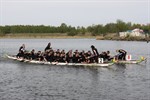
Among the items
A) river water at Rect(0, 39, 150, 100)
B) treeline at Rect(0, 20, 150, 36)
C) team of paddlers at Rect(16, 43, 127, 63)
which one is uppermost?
treeline at Rect(0, 20, 150, 36)

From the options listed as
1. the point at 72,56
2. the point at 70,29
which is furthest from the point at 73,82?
the point at 70,29

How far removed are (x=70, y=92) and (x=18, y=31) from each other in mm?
168530

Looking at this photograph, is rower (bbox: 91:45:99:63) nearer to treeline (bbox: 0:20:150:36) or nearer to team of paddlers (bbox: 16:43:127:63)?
team of paddlers (bbox: 16:43:127:63)

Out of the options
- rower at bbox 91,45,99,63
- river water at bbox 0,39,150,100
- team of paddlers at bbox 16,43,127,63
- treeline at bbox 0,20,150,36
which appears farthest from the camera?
treeline at bbox 0,20,150,36

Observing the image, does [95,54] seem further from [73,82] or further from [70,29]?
[70,29]

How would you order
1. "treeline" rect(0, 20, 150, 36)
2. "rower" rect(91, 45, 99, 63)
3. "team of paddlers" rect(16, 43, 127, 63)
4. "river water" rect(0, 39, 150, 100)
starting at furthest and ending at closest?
"treeline" rect(0, 20, 150, 36) < "team of paddlers" rect(16, 43, 127, 63) < "rower" rect(91, 45, 99, 63) < "river water" rect(0, 39, 150, 100)

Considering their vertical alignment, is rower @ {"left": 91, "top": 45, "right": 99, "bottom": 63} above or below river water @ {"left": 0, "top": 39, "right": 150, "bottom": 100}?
above

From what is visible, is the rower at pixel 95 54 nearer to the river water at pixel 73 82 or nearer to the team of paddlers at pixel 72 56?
the team of paddlers at pixel 72 56

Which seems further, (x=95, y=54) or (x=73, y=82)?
A: (x=95, y=54)

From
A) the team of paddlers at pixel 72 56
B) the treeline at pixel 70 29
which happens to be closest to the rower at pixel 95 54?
the team of paddlers at pixel 72 56

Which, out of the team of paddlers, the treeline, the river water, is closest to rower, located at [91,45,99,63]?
the team of paddlers

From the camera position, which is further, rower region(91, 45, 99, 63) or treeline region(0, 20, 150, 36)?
treeline region(0, 20, 150, 36)

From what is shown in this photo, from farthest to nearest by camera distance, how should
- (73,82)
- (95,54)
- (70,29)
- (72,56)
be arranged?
(70,29) → (72,56) → (95,54) → (73,82)

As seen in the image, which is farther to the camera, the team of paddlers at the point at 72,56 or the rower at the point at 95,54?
the team of paddlers at the point at 72,56
